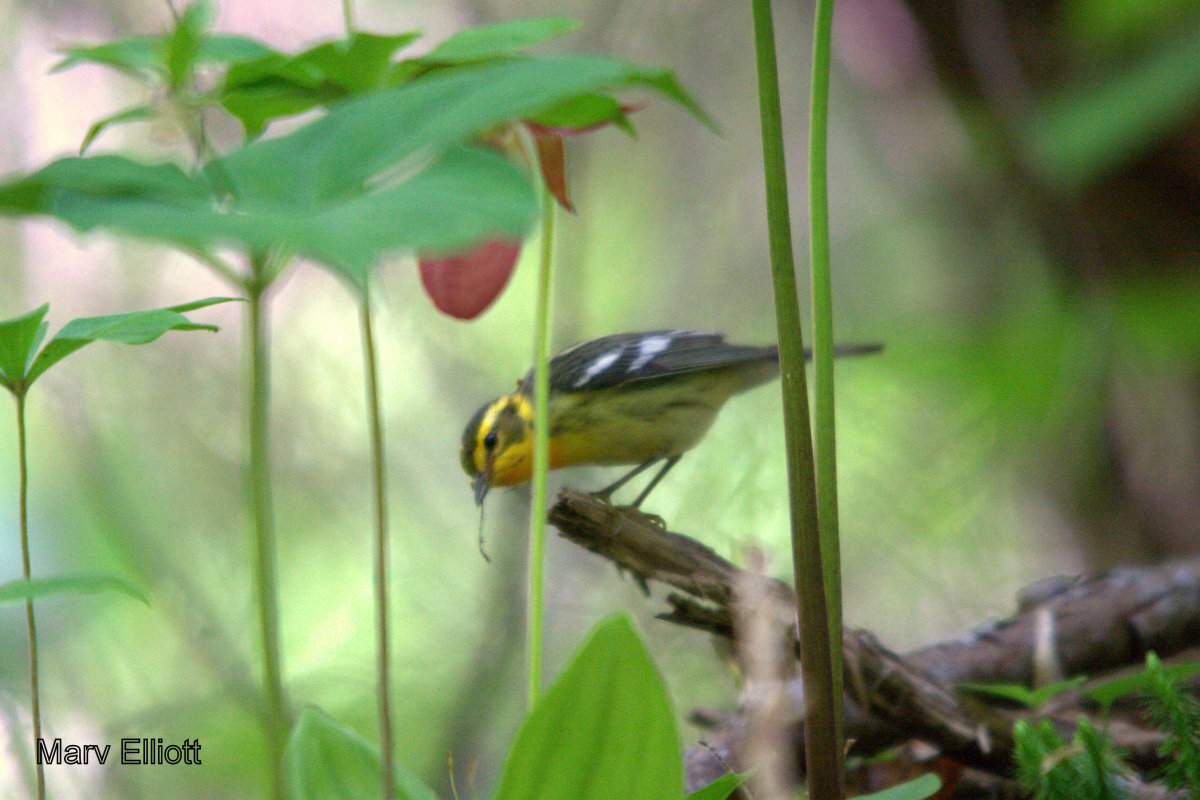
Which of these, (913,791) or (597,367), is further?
(597,367)

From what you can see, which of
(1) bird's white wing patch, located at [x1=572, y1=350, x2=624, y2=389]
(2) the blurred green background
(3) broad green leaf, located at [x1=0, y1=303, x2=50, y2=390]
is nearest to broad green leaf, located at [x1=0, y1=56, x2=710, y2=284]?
(3) broad green leaf, located at [x1=0, y1=303, x2=50, y2=390]

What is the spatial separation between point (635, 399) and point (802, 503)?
1.06 metres

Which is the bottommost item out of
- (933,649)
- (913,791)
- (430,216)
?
(933,649)

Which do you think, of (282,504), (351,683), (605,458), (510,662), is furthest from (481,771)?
(605,458)

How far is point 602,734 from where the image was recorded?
0.50m

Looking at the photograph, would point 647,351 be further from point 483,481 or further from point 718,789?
point 718,789

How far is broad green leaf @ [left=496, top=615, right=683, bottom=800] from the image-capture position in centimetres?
49

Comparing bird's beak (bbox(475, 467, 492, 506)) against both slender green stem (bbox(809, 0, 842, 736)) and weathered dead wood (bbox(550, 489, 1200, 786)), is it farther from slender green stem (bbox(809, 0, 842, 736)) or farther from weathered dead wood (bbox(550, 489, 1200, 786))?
slender green stem (bbox(809, 0, 842, 736))

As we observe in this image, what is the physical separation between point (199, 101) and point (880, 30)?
1707 millimetres

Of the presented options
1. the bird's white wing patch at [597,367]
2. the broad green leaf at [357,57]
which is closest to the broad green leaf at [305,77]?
the broad green leaf at [357,57]

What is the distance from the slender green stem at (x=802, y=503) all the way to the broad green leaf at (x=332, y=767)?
10.5 inches

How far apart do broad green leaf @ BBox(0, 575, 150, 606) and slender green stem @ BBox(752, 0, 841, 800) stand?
1.28 ft

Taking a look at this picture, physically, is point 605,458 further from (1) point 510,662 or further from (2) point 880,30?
(2) point 880,30

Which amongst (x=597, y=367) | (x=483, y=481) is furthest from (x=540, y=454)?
(x=597, y=367)
